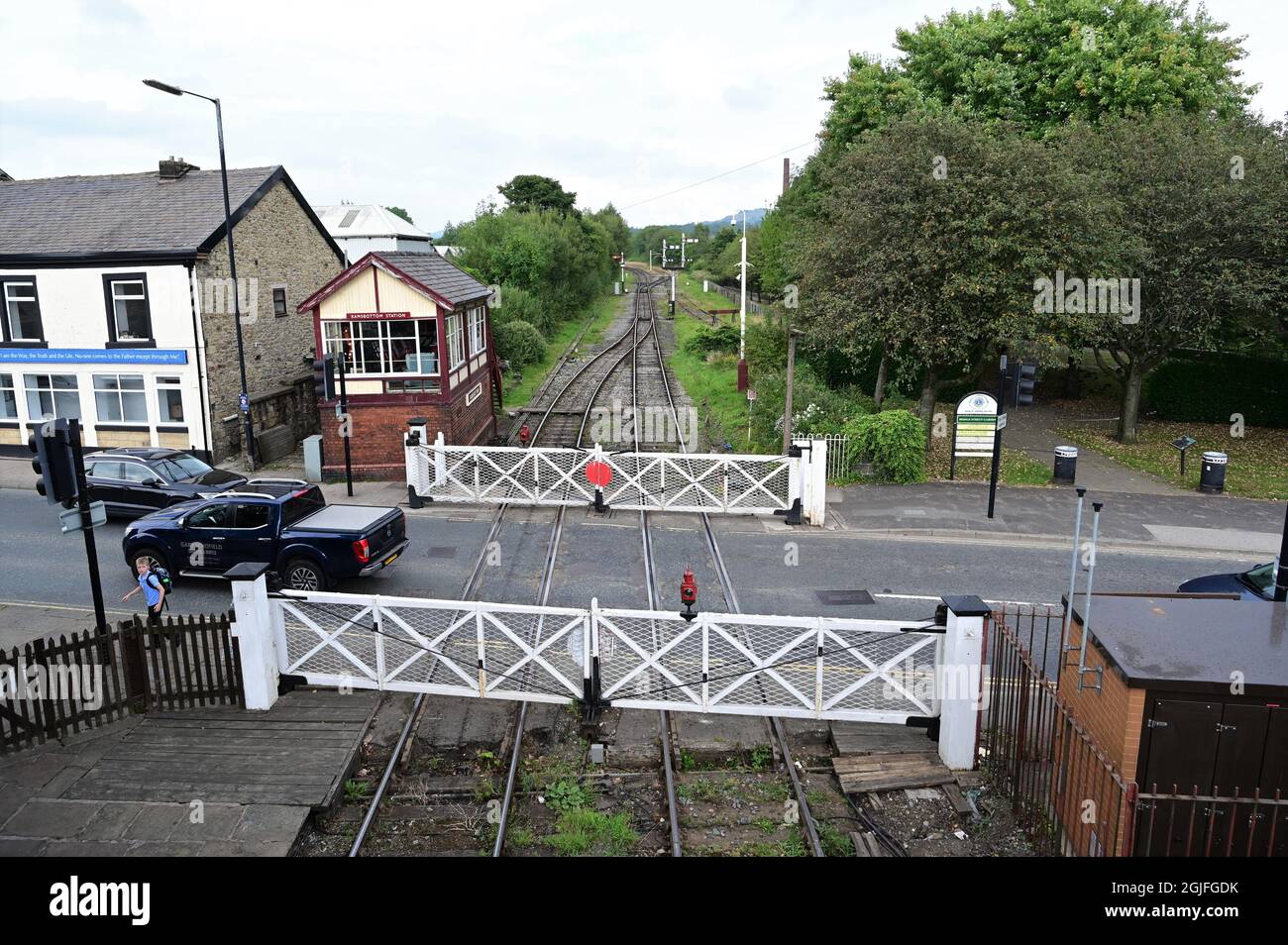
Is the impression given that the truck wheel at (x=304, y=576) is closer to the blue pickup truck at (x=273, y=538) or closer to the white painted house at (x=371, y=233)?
the blue pickup truck at (x=273, y=538)

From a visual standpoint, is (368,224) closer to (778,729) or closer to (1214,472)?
(1214,472)

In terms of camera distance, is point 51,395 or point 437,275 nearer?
point 437,275

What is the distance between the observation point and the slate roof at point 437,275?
2216 cm

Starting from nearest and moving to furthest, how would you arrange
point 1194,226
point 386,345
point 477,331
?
1. point 386,345
2. point 1194,226
3. point 477,331

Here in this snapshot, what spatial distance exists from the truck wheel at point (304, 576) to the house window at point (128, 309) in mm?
13691

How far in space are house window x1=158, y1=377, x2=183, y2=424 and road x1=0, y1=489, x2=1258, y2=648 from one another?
19.5 ft

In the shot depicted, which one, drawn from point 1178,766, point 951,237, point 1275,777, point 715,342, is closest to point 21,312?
point 951,237

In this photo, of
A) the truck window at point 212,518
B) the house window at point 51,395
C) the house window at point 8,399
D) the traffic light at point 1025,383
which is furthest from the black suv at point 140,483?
the traffic light at point 1025,383

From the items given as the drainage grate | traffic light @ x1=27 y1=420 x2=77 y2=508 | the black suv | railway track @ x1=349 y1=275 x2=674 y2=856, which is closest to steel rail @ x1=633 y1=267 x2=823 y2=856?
railway track @ x1=349 y1=275 x2=674 y2=856

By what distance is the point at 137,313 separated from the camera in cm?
2370

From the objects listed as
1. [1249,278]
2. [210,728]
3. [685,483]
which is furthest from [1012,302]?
[210,728]

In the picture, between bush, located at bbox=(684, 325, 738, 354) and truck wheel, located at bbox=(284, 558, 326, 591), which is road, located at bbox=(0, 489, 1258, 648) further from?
bush, located at bbox=(684, 325, 738, 354)

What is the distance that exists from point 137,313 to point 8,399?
4.89 metres
